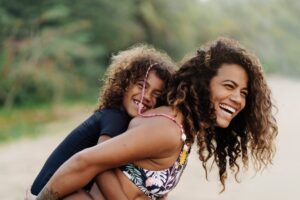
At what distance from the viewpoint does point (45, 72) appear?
567 inches

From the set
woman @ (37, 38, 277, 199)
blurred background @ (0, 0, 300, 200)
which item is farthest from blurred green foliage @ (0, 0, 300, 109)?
woman @ (37, 38, 277, 199)

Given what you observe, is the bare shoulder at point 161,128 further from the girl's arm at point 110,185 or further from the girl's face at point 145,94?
the girl's face at point 145,94

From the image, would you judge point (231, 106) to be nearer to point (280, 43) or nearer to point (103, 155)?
point (103, 155)

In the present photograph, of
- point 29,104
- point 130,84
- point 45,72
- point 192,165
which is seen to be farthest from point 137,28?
point 130,84

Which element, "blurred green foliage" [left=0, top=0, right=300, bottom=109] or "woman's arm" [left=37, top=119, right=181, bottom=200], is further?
"blurred green foliage" [left=0, top=0, right=300, bottom=109]

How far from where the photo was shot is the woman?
95.2 inches

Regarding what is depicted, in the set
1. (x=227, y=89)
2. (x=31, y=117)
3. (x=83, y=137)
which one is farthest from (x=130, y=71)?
(x=31, y=117)

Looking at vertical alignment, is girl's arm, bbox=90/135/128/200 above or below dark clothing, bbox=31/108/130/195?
below

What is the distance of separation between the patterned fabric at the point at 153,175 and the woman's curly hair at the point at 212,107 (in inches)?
4.2

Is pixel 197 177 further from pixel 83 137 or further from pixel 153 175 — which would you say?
pixel 153 175

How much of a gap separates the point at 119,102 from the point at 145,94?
18cm

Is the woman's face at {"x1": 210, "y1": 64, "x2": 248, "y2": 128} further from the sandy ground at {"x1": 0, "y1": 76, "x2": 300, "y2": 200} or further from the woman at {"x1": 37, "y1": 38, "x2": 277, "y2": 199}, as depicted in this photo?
the sandy ground at {"x1": 0, "y1": 76, "x2": 300, "y2": 200}

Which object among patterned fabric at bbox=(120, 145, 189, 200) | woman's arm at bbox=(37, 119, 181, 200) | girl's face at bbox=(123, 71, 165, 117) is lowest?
patterned fabric at bbox=(120, 145, 189, 200)

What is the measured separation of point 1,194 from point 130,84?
4.47m
